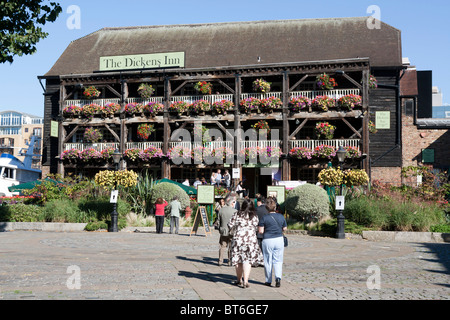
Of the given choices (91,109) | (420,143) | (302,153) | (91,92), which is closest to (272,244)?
(302,153)

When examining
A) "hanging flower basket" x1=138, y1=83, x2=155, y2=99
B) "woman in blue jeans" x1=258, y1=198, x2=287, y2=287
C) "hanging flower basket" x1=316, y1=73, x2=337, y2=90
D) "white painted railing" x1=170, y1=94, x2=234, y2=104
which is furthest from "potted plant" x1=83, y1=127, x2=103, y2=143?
"woman in blue jeans" x1=258, y1=198, x2=287, y2=287

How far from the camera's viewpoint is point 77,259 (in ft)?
37.7

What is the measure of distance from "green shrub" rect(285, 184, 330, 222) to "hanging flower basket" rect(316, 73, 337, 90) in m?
10.4

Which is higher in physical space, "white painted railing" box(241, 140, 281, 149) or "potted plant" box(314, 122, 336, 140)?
"potted plant" box(314, 122, 336, 140)

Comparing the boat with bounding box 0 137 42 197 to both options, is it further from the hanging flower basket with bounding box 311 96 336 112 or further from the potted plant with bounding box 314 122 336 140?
the hanging flower basket with bounding box 311 96 336 112

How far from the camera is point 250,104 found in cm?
2986

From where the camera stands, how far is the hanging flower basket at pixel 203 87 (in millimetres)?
30391

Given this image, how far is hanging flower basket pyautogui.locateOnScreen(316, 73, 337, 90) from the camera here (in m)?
28.8

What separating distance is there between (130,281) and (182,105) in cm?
2282

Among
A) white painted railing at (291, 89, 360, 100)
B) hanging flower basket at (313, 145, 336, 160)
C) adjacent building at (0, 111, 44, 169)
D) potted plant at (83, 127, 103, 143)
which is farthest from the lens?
adjacent building at (0, 111, 44, 169)

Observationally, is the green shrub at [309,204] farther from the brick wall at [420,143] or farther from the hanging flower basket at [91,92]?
the brick wall at [420,143]

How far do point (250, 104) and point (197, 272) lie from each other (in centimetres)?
2093

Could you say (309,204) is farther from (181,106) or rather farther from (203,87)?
(181,106)
